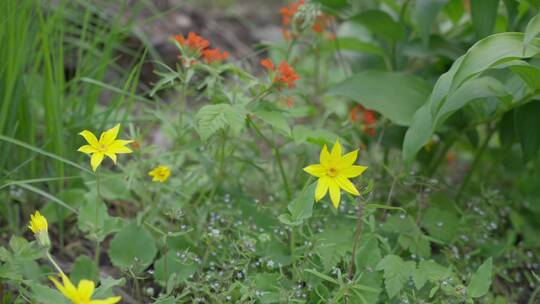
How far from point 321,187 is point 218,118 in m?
0.32

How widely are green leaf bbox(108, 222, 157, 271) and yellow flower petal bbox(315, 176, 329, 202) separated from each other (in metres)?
0.52

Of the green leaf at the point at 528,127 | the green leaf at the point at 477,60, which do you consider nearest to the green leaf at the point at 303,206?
the green leaf at the point at 477,60

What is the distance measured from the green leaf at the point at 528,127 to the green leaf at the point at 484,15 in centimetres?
25

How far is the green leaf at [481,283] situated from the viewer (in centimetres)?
161

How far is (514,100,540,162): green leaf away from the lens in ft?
6.47

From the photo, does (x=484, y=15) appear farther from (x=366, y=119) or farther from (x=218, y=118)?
(x=218, y=118)

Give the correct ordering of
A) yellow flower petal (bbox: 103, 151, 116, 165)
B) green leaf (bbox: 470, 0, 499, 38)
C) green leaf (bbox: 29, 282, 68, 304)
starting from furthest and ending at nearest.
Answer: green leaf (bbox: 470, 0, 499, 38) < yellow flower petal (bbox: 103, 151, 116, 165) < green leaf (bbox: 29, 282, 68, 304)

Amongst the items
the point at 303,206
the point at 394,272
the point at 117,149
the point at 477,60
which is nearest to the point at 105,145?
the point at 117,149

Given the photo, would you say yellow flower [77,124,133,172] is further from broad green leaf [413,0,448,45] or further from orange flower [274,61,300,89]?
broad green leaf [413,0,448,45]

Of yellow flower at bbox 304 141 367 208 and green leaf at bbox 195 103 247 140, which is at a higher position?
green leaf at bbox 195 103 247 140

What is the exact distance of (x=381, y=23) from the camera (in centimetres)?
221

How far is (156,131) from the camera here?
113 inches

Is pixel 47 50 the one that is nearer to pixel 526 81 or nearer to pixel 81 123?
pixel 81 123

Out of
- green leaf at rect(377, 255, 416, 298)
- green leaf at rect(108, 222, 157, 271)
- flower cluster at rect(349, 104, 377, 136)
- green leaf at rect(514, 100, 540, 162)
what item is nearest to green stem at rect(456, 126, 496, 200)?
green leaf at rect(514, 100, 540, 162)
